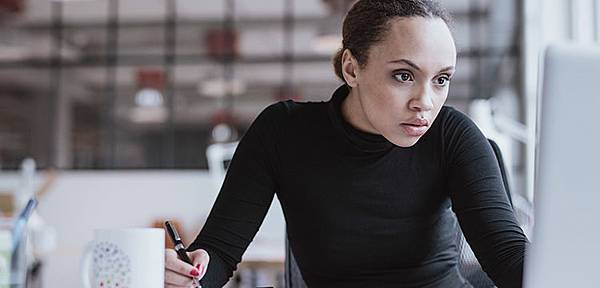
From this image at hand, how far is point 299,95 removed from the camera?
8234mm

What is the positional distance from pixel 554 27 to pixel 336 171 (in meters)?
3.48

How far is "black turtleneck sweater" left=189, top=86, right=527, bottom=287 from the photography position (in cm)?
125

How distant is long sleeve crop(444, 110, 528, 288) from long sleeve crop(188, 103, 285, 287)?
0.90ft

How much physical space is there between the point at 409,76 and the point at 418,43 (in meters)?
0.05

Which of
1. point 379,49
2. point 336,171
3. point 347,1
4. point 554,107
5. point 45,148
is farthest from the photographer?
point 45,148

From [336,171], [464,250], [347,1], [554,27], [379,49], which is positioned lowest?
[464,250]

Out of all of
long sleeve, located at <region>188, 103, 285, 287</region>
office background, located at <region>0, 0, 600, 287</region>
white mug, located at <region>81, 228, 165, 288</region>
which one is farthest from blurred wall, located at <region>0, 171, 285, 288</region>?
white mug, located at <region>81, 228, 165, 288</region>

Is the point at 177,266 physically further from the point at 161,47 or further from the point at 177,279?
the point at 161,47

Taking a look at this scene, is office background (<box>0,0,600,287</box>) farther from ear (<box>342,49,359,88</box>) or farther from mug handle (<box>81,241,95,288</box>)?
mug handle (<box>81,241,95,288</box>)

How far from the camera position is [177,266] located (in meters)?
1.04

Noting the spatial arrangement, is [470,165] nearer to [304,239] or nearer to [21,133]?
[304,239]

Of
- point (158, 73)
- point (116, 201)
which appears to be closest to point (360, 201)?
point (116, 201)

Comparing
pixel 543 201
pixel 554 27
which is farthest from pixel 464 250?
pixel 554 27

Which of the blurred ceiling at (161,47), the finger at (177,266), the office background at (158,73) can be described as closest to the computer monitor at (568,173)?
the finger at (177,266)
